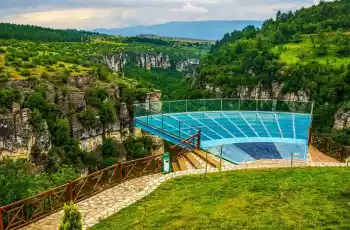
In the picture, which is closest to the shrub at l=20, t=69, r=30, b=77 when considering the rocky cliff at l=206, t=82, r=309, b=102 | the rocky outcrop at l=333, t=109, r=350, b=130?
the rocky outcrop at l=333, t=109, r=350, b=130

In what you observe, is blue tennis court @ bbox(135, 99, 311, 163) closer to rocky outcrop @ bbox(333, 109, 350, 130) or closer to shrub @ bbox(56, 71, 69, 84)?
shrub @ bbox(56, 71, 69, 84)

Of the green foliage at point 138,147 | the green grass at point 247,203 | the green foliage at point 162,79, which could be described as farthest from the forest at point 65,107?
the green foliage at point 162,79

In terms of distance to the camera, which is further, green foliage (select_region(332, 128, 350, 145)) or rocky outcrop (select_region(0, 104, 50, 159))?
green foliage (select_region(332, 128, 350, 145))

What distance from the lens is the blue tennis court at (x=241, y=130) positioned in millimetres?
18688

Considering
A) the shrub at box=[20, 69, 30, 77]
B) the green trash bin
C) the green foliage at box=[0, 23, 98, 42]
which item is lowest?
the green trash bin

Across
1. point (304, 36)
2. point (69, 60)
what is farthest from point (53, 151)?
point (304, 36)

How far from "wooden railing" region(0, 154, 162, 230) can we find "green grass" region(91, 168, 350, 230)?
5.78ft

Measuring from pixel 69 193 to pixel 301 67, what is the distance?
224ft

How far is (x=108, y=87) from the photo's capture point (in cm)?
5622

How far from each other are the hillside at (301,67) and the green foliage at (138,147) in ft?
88.7

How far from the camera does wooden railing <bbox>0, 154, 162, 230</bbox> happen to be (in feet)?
38.2

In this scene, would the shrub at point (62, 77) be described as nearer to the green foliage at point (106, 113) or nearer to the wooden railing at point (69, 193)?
the green foliage at point (106, 113)

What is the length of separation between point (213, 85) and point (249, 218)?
81132mm

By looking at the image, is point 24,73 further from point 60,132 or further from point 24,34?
point 24,34
